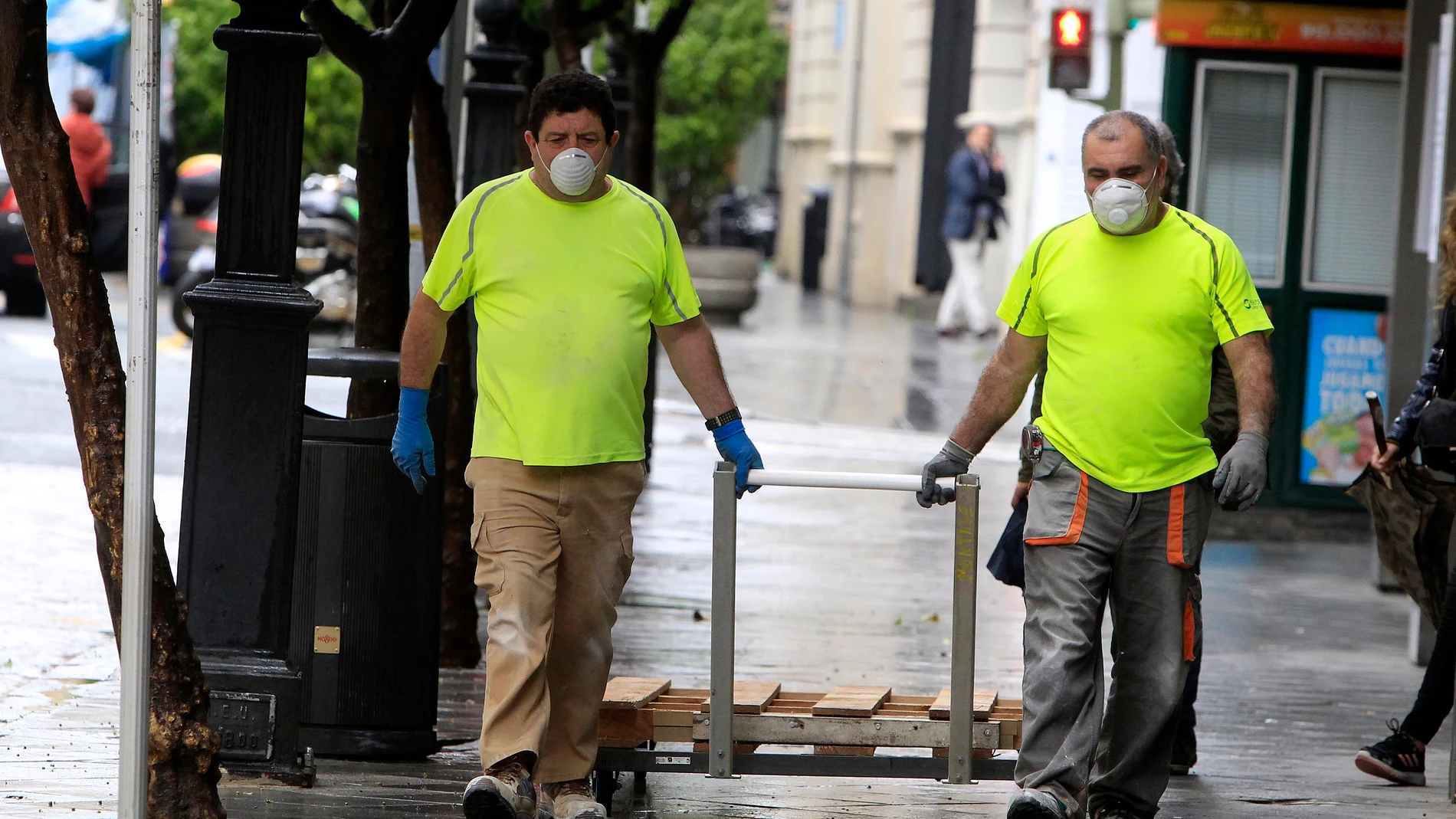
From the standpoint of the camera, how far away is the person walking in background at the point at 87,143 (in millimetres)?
23656

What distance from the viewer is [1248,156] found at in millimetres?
12945

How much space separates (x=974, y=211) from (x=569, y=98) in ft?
Answer: 67.3

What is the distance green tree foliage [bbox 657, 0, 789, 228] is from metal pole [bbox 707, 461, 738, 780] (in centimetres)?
3313

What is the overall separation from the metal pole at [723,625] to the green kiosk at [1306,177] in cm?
790

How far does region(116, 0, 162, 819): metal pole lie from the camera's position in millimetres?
4055

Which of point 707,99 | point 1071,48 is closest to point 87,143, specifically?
point 1071,48

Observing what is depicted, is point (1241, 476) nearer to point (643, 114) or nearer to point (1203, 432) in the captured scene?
point (1203, 432)

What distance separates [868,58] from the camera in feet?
121

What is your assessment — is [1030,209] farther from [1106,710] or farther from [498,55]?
[1106,710]

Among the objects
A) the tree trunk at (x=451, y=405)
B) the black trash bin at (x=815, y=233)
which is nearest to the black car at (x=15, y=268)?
the tree trunk at (x=451, y=405)

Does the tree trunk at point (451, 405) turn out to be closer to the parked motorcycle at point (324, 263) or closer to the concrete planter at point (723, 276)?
the parked motorcycle at point (324, 263)

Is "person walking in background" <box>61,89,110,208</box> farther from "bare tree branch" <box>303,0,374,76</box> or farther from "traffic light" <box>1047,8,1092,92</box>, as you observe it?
"bare tree branch" <box>303,0,374,76</box>

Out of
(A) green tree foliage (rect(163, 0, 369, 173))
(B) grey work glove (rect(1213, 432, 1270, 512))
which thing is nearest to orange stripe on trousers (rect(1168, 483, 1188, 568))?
(B) grey work glove (rect(1213, 432, 1270, 512))

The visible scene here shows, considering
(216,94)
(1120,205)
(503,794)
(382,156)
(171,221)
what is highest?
(216,94)
